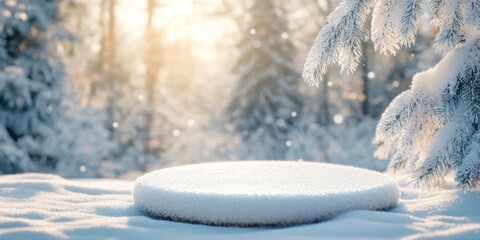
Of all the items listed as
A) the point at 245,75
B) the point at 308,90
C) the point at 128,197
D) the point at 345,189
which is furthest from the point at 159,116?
the point at 345,189

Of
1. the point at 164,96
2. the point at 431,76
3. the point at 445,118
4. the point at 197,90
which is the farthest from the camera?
the point at 197,90

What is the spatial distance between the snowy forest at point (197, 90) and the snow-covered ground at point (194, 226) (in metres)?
0.38

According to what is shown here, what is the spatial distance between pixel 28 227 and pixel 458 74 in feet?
10.2

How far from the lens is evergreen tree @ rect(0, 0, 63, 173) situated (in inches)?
429

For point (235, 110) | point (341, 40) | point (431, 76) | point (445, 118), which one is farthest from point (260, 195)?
point (235, 110)

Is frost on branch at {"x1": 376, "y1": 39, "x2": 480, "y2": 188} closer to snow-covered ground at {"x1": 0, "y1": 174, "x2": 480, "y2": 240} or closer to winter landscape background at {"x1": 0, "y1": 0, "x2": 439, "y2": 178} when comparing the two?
snow-covered ground at {"x1": 0, "y1": 174, "x2": 480, "y2": 240}

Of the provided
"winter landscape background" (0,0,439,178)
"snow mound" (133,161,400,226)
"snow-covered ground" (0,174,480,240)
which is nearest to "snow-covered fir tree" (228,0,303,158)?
"winter landscape background" (0,0,439,178)

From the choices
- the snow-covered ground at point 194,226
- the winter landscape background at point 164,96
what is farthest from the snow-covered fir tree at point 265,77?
the snow-covered ground at point 194,226

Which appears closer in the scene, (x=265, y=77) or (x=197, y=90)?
(x=265, y=77)

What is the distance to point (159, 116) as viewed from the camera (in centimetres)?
1912

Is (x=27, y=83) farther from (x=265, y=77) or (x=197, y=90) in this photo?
(x=197, y=90)

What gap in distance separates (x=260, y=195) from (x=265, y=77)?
16.2m

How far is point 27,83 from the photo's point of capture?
10.9 meters

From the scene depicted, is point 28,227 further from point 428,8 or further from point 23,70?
point 23,70
